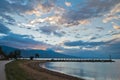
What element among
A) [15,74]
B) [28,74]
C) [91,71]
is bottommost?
[91,71]

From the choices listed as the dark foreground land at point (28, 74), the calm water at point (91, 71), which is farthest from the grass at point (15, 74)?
the calm water at point (91, 71)

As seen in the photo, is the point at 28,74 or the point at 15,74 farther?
the point at 28,74

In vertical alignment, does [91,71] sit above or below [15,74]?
below

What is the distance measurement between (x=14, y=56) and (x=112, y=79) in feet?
339

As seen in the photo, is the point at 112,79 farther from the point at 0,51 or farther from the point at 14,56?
the point at 14,56

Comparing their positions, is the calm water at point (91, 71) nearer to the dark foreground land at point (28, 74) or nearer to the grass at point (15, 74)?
the dark foreground land at point (28, 74)

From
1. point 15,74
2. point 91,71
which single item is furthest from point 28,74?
point 91,71

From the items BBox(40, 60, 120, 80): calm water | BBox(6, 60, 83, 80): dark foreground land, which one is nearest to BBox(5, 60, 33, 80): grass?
BBox(6, 60, 83, 80): dark foreground land

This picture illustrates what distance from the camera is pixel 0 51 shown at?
356 ft

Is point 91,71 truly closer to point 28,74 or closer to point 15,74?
point 28,74

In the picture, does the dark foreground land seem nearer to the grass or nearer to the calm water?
the grass

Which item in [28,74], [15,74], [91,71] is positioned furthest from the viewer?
[91,71]

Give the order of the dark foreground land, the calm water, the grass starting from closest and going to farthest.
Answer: the grass → the dark foreground land → the calm water

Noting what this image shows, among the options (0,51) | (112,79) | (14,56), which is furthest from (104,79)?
(14,56)
